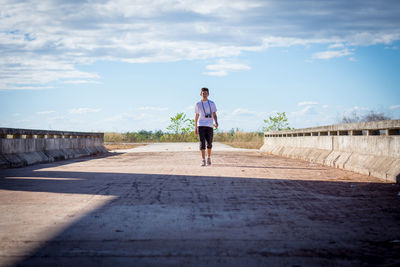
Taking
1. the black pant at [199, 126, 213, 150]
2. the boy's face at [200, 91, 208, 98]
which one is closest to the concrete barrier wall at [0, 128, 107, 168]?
the black pant at [199, 126, 213, 150]

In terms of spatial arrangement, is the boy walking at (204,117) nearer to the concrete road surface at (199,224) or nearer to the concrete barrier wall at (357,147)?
the concrete barrier wall at (357,147)

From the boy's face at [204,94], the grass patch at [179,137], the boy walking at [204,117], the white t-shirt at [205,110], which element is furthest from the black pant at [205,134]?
the grass patch at [179,137]

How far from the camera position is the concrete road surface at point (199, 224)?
12.0 feet

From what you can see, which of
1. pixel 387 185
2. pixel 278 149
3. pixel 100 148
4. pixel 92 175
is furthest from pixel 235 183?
pixel 100 148

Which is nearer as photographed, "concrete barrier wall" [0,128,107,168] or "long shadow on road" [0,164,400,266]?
"long shadow on road" [0,164,400,266]

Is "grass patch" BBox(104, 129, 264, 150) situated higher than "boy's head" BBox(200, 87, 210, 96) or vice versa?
"boy's head" BBox(200, 87, 210, 96)

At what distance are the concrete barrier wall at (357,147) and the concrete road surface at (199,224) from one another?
1.16 metres

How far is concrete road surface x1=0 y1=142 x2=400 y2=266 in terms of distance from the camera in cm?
365

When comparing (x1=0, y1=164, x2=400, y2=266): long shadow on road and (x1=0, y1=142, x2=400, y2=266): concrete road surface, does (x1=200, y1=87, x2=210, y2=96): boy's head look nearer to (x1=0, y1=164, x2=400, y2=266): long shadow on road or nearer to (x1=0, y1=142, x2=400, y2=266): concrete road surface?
(x1=0, y1=142, x2=400, y2=266): concrete road surface

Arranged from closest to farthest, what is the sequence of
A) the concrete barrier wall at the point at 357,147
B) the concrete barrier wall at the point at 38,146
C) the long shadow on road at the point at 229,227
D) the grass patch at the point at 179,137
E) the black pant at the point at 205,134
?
the long shadow on road at the point at 229,227 < the concrete barrier wall at the point at 357,147 < the concrete barrier wall at the point at 38,146 < the black pant at the point at 205,134 < the grass patch at the point at 179,137

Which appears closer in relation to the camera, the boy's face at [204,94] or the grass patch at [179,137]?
the boy's face at [204,94]

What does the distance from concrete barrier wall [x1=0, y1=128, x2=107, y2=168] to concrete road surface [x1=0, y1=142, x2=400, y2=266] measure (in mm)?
4826

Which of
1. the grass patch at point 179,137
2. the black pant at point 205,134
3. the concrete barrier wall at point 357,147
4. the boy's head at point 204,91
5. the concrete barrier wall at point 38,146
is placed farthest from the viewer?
the grass patch at point 179,137

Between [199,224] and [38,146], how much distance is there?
1209 centimetres
